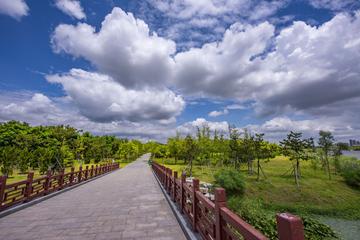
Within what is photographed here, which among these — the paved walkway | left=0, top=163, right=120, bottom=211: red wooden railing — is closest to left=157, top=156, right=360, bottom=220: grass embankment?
the paved walkway

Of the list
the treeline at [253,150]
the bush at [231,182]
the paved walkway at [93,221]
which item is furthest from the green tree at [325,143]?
the paved walkway at [93,221]

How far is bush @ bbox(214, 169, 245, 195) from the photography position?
587 inches

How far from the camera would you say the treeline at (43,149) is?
70.1ft

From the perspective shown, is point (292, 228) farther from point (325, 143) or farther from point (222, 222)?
point (325, 143)

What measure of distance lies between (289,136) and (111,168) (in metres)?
19.6

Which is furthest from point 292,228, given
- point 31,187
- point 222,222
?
point 31,187

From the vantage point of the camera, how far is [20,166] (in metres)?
22.0

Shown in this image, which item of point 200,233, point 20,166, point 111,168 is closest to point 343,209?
point 200,233

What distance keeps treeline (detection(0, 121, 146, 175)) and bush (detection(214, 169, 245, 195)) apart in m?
17.4

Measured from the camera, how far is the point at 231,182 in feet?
48.9

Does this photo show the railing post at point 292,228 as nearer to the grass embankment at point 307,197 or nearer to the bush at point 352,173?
the grass embankment at point 307,197

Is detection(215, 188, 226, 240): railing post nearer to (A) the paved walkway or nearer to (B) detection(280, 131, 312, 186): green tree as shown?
(A) the paved walkway

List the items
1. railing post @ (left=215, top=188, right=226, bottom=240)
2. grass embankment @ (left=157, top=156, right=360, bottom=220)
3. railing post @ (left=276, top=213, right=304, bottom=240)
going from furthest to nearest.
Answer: grass embankment @ (left=157, top=156, right=360, bottom=220)
railing post @ (left=215, top=188, right=226, bottom=240)
railing post @ (left=276, top=213, right=304, bottom=240)

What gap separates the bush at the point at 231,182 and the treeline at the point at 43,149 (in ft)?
57.1
